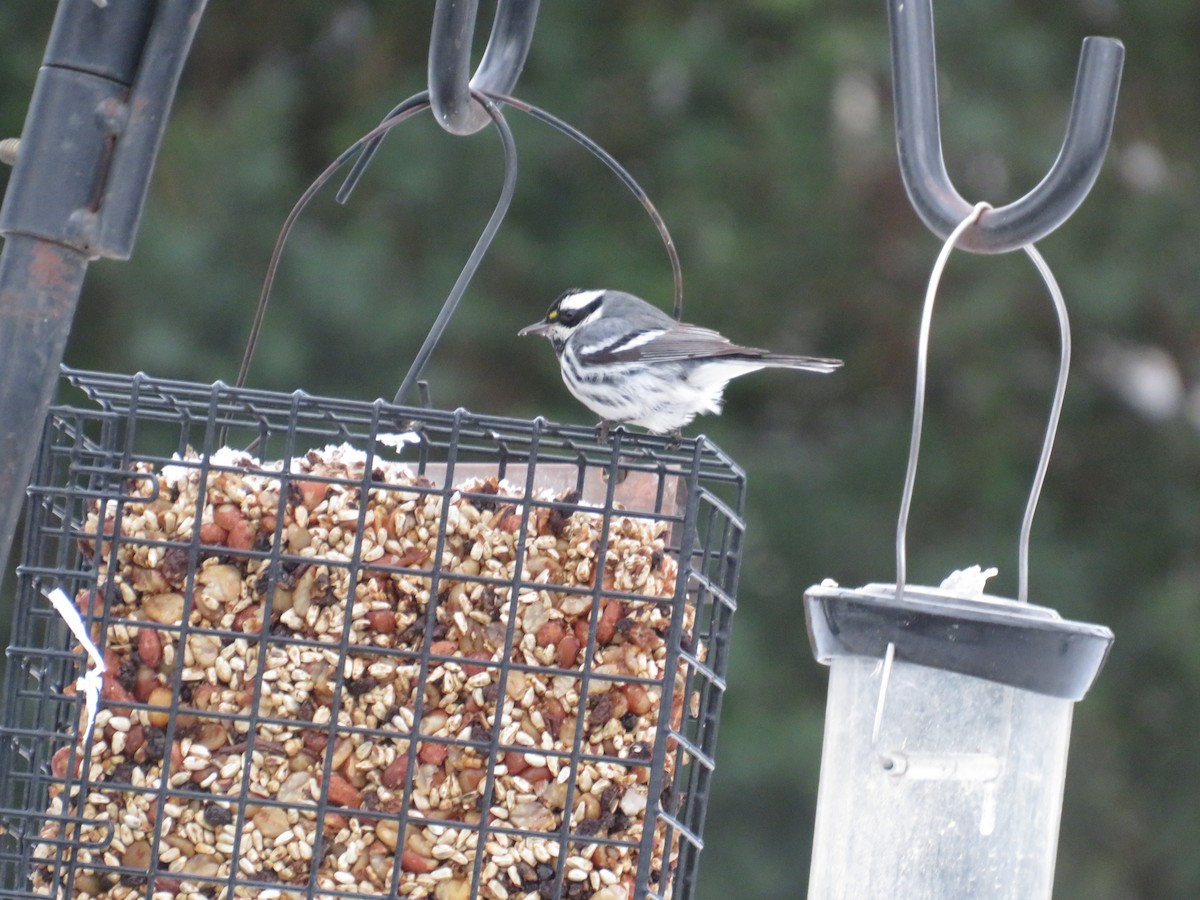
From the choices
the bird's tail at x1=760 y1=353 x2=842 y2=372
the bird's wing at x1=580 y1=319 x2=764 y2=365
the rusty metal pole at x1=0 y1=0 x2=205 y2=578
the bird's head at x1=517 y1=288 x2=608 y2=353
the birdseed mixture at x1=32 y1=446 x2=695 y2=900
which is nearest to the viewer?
the rusty metal pole at x1=0 y1=0 x2=205 y2=578

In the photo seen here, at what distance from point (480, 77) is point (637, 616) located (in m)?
0.88

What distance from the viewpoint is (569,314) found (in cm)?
436

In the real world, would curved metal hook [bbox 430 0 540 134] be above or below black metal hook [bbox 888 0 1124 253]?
above

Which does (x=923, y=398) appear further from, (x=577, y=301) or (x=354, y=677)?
(x=577, y=301)

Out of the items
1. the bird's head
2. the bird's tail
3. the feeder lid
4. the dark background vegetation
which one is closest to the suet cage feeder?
the feeder lid

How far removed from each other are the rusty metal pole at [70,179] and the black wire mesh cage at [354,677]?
1.79 feet

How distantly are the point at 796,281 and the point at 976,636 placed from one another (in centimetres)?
634

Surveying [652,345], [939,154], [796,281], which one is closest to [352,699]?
[939,154]

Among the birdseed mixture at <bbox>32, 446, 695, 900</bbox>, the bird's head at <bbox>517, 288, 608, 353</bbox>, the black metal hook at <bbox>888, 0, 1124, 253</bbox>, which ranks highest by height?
the bird's head at <bbox>517, 288, 608, 353</bbox>

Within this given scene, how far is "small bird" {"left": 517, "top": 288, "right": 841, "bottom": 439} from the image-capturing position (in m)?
3.84

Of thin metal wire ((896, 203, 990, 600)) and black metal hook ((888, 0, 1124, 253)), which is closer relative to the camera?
thin metal wire ((896, 203, 990, 600))

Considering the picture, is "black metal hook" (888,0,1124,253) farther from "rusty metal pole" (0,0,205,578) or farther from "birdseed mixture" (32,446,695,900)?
"rusty metal pole" (0,0,205,578)

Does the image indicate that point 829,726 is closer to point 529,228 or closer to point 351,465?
point 351,465

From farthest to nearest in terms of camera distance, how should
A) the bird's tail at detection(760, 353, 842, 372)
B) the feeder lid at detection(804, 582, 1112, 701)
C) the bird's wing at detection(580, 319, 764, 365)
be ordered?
the bird's wing at detection(580, 319, 764, 365), the bird's tail at detection(760, 353, 842, 372), the feeder lid at detection(804, 582, 1112, 701)
